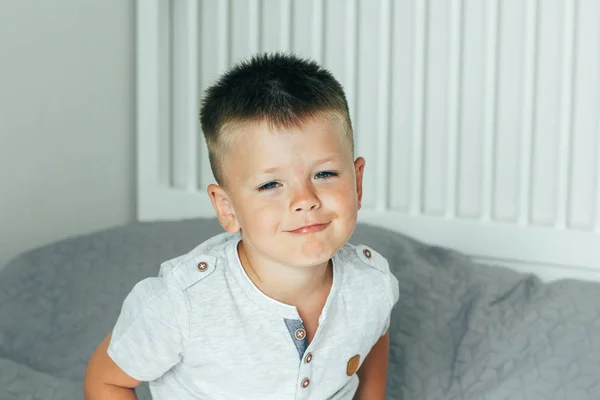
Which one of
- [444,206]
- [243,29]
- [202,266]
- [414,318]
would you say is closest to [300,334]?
[202,266]

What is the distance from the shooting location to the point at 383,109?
5.49ft

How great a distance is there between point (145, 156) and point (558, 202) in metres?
0.85

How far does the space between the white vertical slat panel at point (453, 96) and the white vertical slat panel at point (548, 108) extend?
0.45 feet

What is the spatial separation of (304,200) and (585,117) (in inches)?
28.9

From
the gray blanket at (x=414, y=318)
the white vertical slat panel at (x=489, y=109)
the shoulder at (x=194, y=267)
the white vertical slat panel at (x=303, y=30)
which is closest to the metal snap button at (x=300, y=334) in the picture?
the shoulder at (x=194, y=267)

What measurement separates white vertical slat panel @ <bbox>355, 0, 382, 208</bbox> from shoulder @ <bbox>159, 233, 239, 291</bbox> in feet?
2.15

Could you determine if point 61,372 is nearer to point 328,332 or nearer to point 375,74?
point 328,332

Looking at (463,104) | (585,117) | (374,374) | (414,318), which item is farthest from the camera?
(463,104)

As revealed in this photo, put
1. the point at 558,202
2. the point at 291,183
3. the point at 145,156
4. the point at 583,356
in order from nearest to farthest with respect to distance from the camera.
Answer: the point at 291,183
the point at 583,356
the point at 558,202
the point at 145,156

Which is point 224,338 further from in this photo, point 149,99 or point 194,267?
point 149,99

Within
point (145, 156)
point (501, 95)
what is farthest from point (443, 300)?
point (145, 156)

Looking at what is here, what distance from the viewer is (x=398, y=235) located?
1615 mm

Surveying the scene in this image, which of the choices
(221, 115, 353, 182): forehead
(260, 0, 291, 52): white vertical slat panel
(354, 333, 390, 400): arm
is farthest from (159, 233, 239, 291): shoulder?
(260, 0, 291, 52): white vertical slat panel

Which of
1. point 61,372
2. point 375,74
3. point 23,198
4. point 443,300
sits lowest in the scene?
point 61,372
